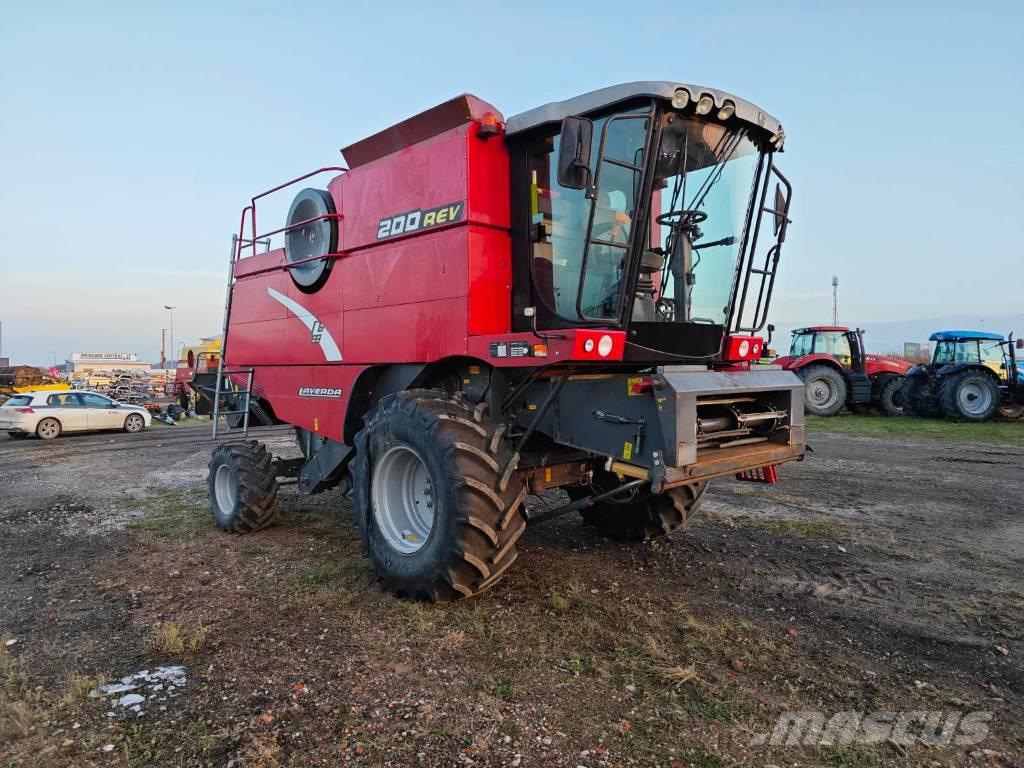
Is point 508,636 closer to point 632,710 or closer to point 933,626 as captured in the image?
point 632,710

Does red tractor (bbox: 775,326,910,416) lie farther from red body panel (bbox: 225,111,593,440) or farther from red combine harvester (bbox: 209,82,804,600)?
red body panel (bbox: 225,111,593,440)

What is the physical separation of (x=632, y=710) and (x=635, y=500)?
2.57 m

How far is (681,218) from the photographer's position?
457 cm

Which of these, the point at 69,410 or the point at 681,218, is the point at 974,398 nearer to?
the point at 681,218

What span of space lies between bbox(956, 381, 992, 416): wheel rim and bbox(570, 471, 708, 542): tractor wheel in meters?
15.1

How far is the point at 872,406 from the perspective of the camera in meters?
19.8

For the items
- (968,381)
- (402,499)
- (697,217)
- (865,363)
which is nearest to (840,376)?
(865,363)

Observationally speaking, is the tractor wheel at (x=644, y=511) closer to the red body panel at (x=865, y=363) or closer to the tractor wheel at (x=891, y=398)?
the red body panel at (x=865, y=363)

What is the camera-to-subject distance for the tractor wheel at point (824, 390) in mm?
18562

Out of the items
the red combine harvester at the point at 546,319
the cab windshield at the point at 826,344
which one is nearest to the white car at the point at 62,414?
the red combine harvester at the point at 546,319

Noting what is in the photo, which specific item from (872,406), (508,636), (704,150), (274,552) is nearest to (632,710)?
(508,636)

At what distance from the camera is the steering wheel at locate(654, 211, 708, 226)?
14.8 feet

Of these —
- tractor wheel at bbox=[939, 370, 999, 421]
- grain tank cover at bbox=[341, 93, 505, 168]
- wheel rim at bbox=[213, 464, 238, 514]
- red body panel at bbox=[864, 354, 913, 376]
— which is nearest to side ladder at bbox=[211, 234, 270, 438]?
wheel rim at bbox=[213, 464, 238, 514]

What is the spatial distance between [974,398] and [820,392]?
3.63 metres
